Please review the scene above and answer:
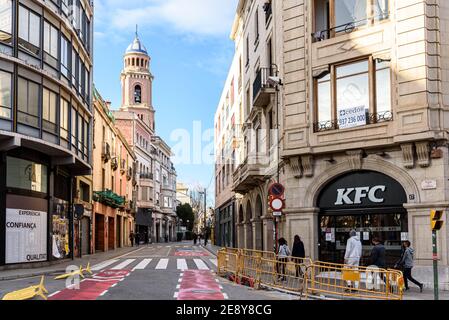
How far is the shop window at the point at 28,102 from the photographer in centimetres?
2505

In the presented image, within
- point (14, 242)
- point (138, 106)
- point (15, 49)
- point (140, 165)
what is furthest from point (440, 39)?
point (138, 106)

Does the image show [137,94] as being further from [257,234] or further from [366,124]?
[366,124]

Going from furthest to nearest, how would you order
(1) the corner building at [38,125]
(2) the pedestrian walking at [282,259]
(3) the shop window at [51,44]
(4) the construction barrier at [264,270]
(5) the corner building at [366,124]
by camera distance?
(3) the shop window at [51,44] < (1) the corner building at [38,125] < (5) the corner building at [366,124] < (2) the pedestrian walking at [282,259] < (4) the construction barrier at [264,270]

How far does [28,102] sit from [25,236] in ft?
18.2

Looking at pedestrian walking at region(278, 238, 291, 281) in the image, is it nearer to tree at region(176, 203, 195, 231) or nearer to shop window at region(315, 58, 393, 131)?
shop window at region(315, 58, 393, 131)

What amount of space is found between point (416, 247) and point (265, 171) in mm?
11089

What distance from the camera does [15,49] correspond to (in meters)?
24.8

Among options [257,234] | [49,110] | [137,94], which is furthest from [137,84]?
[49,110]

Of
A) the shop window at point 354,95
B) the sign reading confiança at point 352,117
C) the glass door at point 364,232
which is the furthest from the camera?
the sign reading confiança at point 352,117

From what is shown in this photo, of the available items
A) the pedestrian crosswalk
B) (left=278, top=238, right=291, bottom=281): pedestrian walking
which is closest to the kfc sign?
(left=278, top=238, right=291, bottom=281): pedestrian walking

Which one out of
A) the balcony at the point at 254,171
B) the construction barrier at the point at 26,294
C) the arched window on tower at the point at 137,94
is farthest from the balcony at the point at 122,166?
the construction barrier at the point at 26,294

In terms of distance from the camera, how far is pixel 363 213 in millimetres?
21406

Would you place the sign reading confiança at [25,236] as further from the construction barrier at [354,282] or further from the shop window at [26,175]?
the construction barrier at [354,282]
